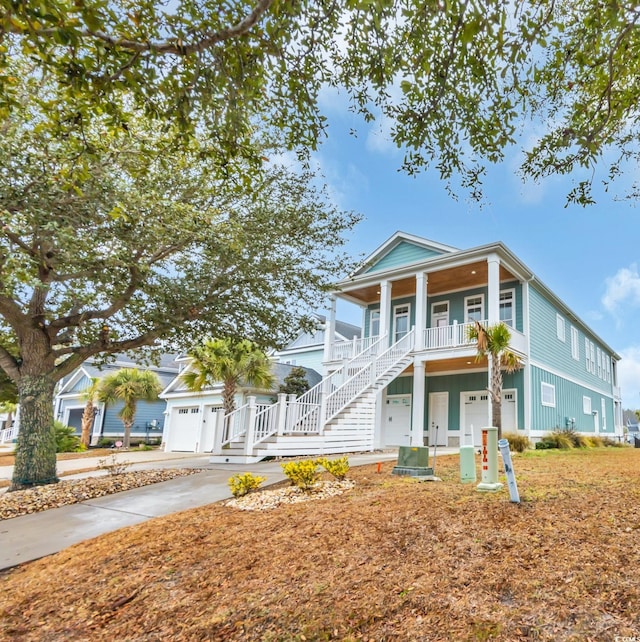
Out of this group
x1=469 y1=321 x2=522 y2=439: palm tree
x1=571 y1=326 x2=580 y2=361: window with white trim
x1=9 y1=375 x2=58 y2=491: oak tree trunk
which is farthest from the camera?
x1=571 y1=326 x2=580 y2=361: window with white trim

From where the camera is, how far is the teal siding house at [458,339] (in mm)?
15508

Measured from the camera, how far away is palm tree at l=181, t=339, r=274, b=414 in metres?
16.9

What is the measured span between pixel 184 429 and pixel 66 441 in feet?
16.9

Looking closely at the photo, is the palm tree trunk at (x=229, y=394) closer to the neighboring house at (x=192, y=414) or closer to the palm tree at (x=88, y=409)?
the neighboring house at (x=192, y=414)

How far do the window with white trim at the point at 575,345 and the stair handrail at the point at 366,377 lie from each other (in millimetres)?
8751

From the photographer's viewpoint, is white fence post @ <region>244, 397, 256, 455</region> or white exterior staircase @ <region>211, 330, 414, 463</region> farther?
white exterior staircase @ <region>211, 330, 414, 463</region>

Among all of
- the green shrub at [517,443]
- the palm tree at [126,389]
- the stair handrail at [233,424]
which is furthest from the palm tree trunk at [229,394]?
the green shrub at [517,443]

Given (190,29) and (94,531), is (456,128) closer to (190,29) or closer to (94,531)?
(190,29)

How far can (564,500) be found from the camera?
4699 mm

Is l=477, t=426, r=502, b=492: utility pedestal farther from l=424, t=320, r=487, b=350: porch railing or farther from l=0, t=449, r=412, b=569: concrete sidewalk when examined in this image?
l=424, t=320, r=487, b=350: porch railing

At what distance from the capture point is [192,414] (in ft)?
73.0

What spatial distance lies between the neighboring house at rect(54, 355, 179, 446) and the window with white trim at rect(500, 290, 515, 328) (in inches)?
723

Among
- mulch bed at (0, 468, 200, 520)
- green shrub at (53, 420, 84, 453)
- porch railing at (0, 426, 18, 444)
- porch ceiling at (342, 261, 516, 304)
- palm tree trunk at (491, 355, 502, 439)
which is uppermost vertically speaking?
porch ceiling at (342, 261, 516, 304)

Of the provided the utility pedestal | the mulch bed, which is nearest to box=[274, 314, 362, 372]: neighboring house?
the mulch bed
